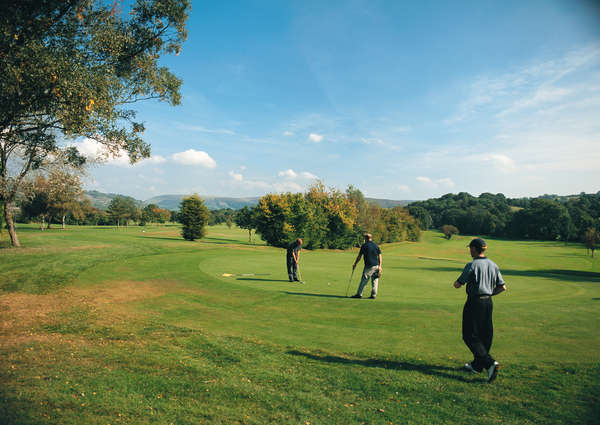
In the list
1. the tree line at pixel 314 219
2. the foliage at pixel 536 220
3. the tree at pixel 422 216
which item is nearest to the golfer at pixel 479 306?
the tree line at pixel 314 219

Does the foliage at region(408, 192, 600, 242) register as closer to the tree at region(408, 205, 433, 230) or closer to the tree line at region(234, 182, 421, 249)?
the tree at region(408, 205, 433, 230)

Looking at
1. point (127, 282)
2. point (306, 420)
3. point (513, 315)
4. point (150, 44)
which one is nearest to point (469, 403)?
point (306, 420)

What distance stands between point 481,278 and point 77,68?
47.0 feet

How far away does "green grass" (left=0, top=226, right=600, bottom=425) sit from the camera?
457 cm

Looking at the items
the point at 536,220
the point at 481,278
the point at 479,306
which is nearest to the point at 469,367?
the point at 479,306

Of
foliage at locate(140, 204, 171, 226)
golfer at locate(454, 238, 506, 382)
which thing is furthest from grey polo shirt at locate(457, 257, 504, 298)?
foliage at locate(140, 204, 171, 226)

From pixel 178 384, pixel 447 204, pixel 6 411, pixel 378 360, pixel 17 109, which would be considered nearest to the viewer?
pixel 6 411

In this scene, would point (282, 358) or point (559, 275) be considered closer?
point (282, 358)

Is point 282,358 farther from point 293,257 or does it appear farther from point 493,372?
point 293,257

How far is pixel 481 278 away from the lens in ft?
20.3

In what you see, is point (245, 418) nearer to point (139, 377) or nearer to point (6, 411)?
point (139, 377)

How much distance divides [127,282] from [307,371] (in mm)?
12842

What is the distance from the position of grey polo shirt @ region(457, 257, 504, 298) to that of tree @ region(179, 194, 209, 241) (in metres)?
50.2

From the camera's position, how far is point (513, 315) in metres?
10.1
